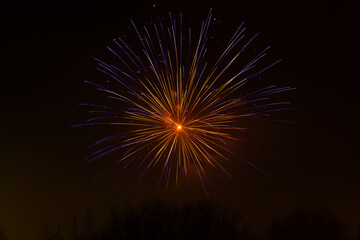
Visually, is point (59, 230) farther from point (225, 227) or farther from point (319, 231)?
point (319, 231)

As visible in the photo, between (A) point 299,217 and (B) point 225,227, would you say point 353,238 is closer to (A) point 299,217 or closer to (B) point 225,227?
(A) point 299,217

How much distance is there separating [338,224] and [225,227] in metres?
9.36

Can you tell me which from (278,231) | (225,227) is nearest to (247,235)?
(225,227)

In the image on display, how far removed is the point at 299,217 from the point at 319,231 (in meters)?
1.21

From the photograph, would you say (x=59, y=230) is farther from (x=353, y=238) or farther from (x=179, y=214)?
(x=353, y=238)

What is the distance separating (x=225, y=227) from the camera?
21.8 m

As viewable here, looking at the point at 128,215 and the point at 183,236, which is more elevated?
the point at 128,215

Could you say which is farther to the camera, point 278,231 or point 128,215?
point 278,231

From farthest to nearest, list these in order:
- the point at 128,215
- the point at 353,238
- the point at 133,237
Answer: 1. the point at 353,238
2. the point at 128,215
3. the point at 133,237

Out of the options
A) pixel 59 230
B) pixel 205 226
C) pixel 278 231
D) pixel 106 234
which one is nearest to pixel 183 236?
pixel 205 226

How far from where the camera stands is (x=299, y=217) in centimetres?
2927

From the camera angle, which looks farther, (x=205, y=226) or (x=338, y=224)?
(x=338, y=224)

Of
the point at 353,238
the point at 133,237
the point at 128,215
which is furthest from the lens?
the point at 353,238

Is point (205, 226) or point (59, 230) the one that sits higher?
point (59, 230)
